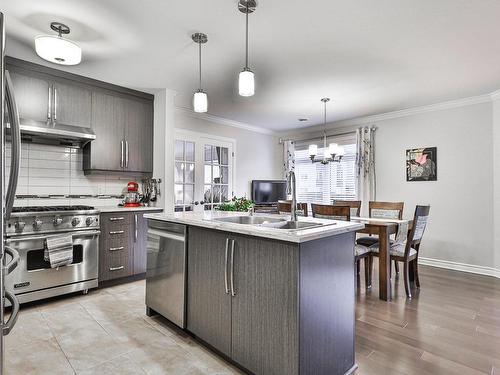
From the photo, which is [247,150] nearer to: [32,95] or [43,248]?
[32,95]

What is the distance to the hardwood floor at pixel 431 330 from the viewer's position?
5.94ft

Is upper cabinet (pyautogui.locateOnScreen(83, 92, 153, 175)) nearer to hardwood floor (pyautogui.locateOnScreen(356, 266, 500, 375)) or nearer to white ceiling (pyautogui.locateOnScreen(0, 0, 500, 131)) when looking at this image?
white ceiling (pyautogui.locateOnScreen(0, 0, 500, 131))

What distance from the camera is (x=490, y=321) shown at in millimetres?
2422

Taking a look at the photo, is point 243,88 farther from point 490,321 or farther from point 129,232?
point 490,321

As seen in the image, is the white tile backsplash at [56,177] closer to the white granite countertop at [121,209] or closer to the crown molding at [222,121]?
the white granite countertop at [121,209]

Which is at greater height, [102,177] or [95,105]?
[95,105]

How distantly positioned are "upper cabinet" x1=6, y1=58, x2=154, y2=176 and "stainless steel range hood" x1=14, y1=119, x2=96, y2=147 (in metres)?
0.06

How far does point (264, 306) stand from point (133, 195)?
10.00 ft

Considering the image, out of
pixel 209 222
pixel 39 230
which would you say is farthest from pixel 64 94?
pixel 209 222

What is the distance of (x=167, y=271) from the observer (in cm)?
225

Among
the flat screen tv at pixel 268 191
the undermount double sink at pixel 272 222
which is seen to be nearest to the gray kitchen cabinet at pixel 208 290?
the undermount double sink at pixel 272 222

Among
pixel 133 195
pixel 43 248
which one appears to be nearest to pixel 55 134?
pixel 43 248

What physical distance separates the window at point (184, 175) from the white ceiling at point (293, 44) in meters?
1.05

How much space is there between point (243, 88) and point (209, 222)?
3.35 ft
